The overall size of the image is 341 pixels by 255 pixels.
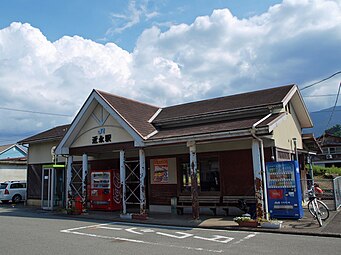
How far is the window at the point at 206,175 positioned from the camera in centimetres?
1498

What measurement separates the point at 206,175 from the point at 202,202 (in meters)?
1.28

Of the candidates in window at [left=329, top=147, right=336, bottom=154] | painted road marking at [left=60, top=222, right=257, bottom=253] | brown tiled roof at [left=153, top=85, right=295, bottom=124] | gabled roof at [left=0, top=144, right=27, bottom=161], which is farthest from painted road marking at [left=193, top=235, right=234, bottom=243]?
window at [left=329, top=147, right=336, bottom=154]

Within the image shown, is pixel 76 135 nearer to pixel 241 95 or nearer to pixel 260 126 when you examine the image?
pixel 241 95

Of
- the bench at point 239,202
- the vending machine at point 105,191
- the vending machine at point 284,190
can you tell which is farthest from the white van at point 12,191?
the vending machine at point 284,190

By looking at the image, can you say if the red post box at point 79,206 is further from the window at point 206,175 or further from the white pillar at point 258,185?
the white pillar at point 258,185

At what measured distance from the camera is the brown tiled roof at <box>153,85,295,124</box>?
14.5m

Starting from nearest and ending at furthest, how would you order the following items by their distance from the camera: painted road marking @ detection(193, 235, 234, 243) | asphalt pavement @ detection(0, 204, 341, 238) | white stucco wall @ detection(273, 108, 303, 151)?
painted road marking @ detection(193, 235, 234, 243) → asphalt pavement @ detection(0, 204, 341, 238) → white stucco wall @ detection(273, 108, 303, 151)

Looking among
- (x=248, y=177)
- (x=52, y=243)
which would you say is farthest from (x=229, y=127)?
(x=52, y=243)

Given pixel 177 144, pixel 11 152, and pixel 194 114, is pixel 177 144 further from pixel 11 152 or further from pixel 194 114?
pixel 11 152

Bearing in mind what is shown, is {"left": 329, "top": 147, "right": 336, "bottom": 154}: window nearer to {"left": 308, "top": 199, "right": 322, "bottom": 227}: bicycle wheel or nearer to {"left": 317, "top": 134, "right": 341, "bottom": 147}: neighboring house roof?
{"left": 317, "top": 134, "right": 341, "bottom": 147}: neighboring house roof

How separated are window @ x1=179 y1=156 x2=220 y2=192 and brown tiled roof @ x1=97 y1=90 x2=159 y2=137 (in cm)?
249

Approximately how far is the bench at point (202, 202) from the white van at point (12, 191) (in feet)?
46.9

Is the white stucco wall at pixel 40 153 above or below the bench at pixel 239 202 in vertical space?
above

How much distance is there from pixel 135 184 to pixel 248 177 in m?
6.84
